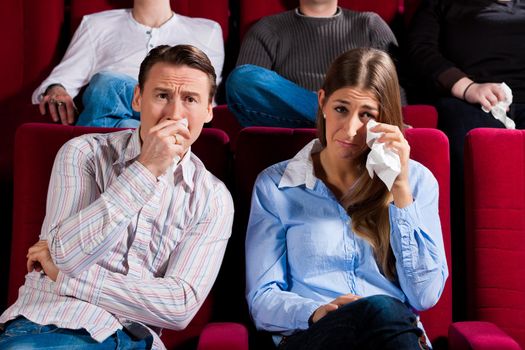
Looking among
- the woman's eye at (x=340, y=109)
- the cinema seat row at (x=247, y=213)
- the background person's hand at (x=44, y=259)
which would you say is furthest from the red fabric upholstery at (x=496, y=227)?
the background person's hand at (x=44, y=259)

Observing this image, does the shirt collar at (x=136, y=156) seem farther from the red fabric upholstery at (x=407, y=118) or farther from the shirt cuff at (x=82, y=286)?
the red fabric upholstery at (x=407, y=118)

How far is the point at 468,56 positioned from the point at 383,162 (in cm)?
73

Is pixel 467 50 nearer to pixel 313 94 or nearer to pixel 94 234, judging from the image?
pixel 313 94

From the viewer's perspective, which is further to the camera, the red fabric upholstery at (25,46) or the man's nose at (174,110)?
the red fabric upholstery at (25,46)

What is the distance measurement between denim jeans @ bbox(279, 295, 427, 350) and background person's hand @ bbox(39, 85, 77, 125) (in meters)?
0.81

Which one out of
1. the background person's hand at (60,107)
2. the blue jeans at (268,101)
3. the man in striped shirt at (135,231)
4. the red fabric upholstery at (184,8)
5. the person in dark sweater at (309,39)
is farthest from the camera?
the red fabric upholstery at (184,8)

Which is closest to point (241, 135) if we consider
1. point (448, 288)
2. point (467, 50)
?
point (448, 288)

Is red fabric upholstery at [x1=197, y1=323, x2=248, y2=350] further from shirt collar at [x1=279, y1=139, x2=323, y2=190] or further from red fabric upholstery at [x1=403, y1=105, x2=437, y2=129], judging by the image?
red fabric upholstery at [x1=403, y1=105, x2=437, y2=129]

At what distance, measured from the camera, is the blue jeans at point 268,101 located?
1.43 metres

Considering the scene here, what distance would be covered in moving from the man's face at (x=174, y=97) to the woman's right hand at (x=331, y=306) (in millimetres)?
287

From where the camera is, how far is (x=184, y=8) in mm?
1830

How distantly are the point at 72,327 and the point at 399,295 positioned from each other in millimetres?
440

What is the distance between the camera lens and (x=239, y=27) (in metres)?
1.86

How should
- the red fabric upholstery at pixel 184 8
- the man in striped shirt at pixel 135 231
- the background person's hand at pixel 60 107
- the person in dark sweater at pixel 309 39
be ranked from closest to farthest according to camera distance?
the man in striped shirt at pixel 135 231
the background person's hand at pixel 60 107
the person in dark sweater at pixel 309 39
the red fabric upholstery at pixel 184 8
